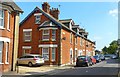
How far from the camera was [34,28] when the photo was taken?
128 ft

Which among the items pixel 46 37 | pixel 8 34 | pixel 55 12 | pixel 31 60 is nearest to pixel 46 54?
pixel 46 37

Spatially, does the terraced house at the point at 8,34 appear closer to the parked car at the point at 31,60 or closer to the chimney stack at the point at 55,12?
the parked car at the point at 31,60

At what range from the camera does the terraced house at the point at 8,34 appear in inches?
910

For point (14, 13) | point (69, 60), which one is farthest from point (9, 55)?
point (69, 60)

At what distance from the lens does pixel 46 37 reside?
36844mm

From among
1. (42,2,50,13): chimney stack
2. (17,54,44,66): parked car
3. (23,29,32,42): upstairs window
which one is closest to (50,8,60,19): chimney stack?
(42,2,50,13): chimney stack

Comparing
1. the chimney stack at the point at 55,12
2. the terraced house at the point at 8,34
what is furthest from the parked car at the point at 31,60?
the chimney stack at the point at 55,12

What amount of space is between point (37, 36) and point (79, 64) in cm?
747

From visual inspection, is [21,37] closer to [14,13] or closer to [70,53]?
[70,53]

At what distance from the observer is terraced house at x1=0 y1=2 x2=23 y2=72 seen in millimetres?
23109

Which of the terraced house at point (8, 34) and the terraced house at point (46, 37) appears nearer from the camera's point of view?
the terraced house at point (8, 34)

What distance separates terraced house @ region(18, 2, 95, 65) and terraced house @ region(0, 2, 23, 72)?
11.4 m

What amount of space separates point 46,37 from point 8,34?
13243mm

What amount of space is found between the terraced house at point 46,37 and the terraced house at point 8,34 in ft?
37.5
